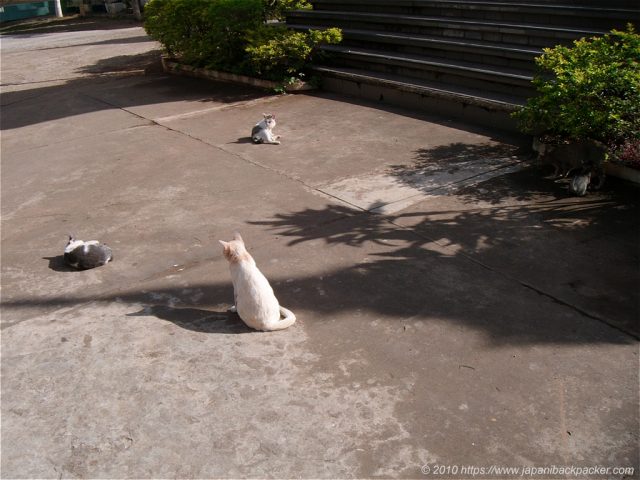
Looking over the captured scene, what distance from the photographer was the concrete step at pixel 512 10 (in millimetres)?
7473

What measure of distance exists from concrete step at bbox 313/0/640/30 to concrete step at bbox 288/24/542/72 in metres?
0.50

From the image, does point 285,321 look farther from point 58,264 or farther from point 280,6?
point 280,6

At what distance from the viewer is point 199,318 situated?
4.14 m

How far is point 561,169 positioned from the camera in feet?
19.7

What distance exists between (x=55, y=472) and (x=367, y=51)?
8768 mm

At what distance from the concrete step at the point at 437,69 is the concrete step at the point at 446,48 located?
0.11 meters

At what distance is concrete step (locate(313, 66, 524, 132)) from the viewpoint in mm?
7656

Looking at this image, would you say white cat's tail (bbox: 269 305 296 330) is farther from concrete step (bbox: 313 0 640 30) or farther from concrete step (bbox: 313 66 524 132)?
concrete step (bbox: 313 0 640 30)

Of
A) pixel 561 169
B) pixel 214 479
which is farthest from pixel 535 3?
pixel 214 479

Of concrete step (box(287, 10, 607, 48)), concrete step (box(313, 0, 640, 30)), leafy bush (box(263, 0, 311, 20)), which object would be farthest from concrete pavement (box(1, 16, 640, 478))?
leafy bush (box(263, 0, 311, 20))

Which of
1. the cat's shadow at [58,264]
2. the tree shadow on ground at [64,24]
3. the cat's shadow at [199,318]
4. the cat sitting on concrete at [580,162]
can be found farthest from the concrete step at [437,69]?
the tree shadow on ground at [64,24]

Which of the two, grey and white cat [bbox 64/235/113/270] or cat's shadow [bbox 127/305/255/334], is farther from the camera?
grey and white cat [bbox 64/235/113/270]

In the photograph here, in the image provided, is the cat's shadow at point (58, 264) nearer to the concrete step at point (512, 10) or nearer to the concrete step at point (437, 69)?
the concrete step at point (437, 69)

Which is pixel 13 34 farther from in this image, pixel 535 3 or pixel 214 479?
pixel 214 479
